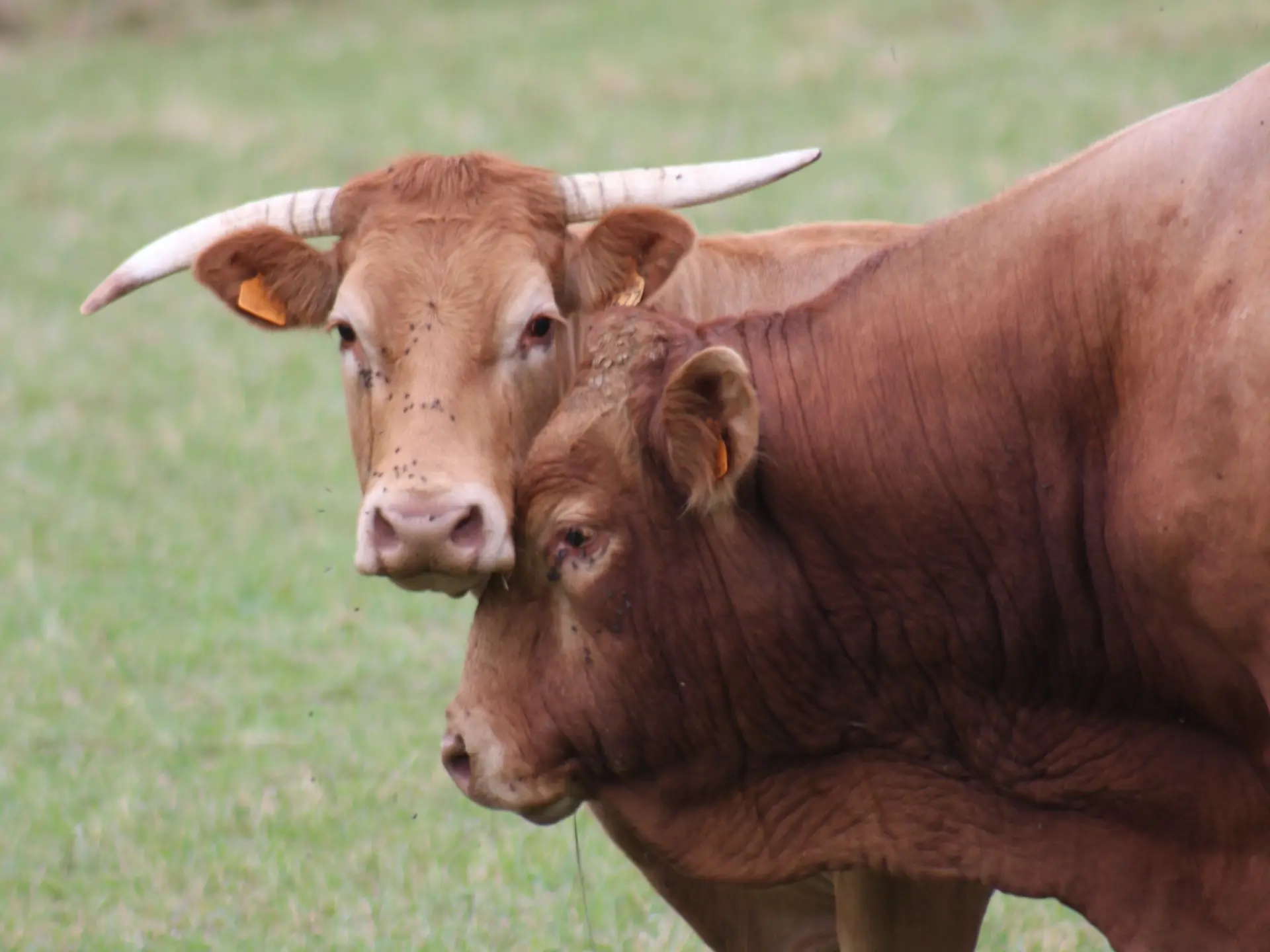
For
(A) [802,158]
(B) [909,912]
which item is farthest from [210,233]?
(B) [909,912]

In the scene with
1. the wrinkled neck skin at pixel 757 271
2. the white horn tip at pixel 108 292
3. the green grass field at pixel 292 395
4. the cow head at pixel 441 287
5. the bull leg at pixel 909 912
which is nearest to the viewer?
the cow head at pixel 441 287

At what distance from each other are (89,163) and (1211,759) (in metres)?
14.2

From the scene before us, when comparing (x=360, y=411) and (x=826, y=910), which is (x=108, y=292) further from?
(x=826, y=910)

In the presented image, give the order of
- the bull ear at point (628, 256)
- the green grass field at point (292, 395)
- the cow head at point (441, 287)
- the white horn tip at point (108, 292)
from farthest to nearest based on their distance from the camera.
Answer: the green grass field at point (292, 395) < the white horn tip at point (108, 292) < the bull ear at point (628, 256) < the cow head at point (441, 287)

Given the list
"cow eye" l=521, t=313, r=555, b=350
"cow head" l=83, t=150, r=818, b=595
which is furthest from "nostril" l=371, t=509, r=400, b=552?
"cow eye" l=521, t=313, r=555, b=350

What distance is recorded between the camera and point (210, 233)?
5574 mm

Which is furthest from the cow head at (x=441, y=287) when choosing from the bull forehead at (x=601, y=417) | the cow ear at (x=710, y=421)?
the cow ear at (x=710, y=421)

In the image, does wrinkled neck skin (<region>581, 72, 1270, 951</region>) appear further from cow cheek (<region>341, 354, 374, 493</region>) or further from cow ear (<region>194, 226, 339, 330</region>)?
cow ear (<region>194, 226, 339, 330</region>)

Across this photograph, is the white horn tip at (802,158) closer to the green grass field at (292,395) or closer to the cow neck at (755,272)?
the cow neck at (755,272)

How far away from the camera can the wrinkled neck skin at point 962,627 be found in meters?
3.96

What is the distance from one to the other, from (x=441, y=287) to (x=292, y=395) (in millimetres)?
6532

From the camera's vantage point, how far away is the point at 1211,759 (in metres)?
4.01

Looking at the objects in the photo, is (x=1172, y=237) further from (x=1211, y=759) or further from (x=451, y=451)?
(x=451, y=451)

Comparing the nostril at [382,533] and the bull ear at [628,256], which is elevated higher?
the bull ear at [628,256]
